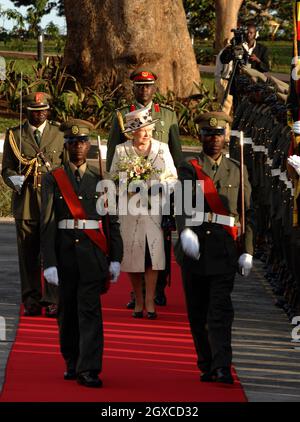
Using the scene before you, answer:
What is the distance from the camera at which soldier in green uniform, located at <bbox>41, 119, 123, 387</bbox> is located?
10.7 m

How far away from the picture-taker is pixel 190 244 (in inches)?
417

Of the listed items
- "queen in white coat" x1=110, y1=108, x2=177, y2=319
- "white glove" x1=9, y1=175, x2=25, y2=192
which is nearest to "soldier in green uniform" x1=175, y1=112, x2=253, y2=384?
"queen in white coat" x1=110, y1=108, x2=177, y2=319

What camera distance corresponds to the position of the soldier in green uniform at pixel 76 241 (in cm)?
1074

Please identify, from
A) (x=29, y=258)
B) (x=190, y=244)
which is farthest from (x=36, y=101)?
(x=190, y=244)

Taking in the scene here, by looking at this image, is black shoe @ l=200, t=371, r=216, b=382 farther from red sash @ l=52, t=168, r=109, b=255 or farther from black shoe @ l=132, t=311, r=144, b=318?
black shoe @ l=132, t=311, r=144, b=318

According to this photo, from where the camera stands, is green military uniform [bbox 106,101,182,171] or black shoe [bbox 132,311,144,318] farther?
green military uniform [bbox 106,101,182,171]

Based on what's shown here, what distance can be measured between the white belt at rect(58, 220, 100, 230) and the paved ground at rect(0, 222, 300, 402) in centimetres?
105

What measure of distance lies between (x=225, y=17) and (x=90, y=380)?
25831mm

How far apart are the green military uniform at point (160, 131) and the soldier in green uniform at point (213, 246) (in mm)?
2965

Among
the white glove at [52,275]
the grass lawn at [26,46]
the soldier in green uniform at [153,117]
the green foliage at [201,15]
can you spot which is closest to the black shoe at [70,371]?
the white glove at [52,275]

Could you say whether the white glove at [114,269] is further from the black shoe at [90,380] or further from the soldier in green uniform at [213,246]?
the black shoe at [90,380]

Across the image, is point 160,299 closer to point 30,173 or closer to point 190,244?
point 30,173
